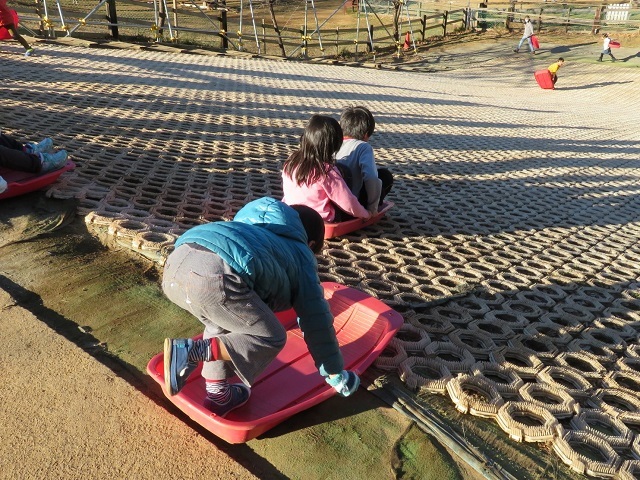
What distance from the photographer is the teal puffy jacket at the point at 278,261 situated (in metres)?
1.91

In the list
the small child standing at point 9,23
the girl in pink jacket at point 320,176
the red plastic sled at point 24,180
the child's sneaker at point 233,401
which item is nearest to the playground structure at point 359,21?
the small child standing at point 9,23

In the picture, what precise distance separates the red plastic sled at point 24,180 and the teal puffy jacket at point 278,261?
7.14 ft

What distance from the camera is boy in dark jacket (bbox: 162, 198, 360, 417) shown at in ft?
6.23

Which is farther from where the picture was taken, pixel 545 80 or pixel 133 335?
pixel 545 80

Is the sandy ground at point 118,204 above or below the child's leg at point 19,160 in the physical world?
below

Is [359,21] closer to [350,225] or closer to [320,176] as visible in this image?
[350,225]

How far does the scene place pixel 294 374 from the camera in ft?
7.60

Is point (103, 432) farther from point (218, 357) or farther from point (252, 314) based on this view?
point (252, 314)

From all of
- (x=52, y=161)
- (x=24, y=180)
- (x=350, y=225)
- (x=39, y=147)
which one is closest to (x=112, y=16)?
(x=39, y=147)

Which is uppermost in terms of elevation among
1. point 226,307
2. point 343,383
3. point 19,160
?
point 226,307

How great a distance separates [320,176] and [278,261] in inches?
64.2

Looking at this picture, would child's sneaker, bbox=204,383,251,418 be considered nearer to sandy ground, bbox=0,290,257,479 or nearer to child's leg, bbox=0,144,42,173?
sandy ground, bbox=0,290,257,479

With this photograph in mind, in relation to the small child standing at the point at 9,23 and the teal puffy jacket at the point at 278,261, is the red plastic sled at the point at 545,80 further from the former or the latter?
the teal puffy jacket at the point at 278,261

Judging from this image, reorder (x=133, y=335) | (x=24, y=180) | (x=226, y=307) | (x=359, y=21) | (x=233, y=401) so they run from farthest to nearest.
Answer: (x=359, y=21) → (x=24, y=180) → (x=133, y=335) → (x=233, y=401) → (x=226, y=307)
